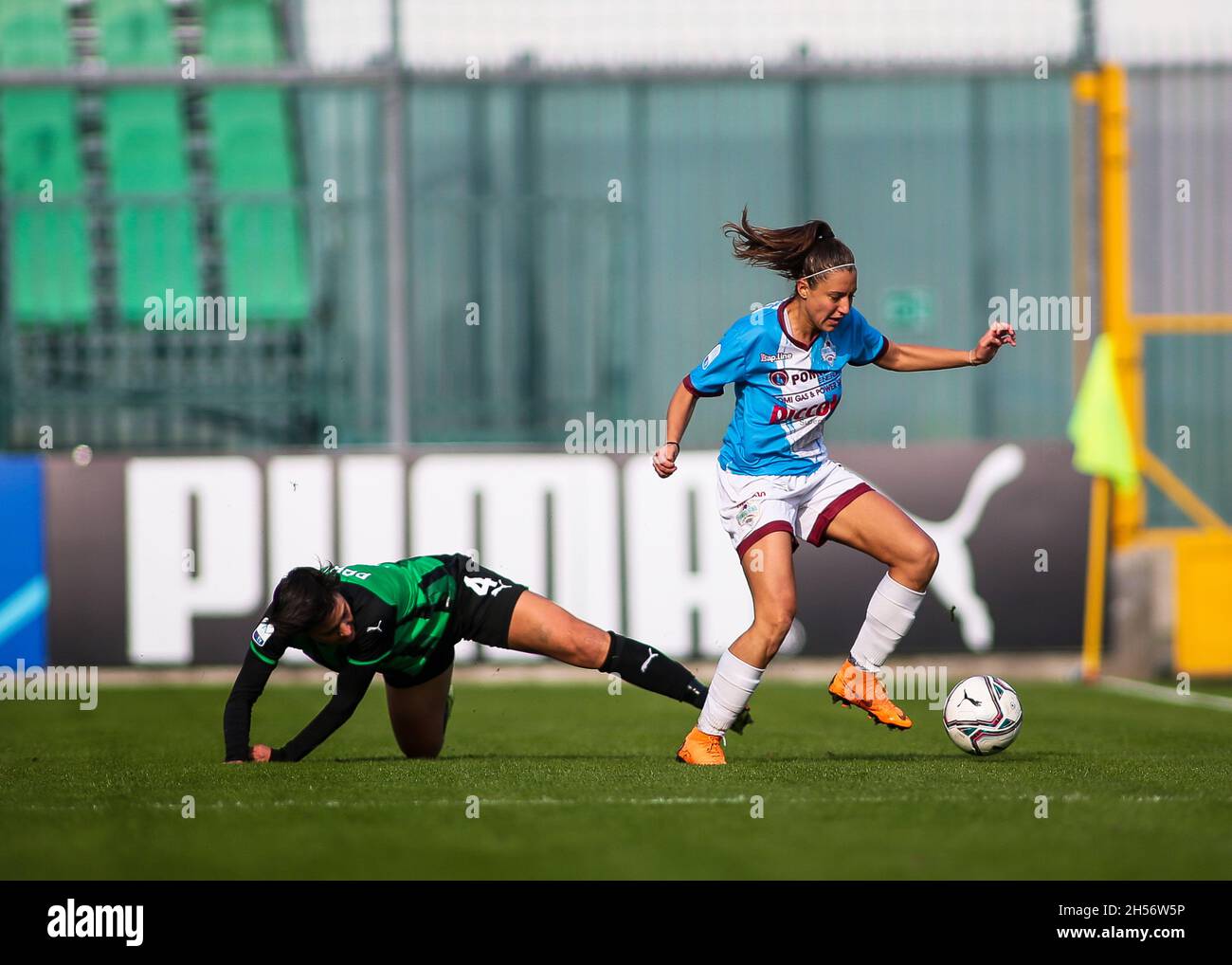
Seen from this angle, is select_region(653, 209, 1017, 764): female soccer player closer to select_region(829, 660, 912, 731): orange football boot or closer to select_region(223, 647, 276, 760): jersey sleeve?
select_region(829, 660, 912, 731): orange football boot

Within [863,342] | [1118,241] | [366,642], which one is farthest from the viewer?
A: [1118,241]

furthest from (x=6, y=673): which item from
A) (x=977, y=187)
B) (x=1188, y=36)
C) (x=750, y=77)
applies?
(x=1188, y=36)

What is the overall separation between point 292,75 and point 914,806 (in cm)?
1057

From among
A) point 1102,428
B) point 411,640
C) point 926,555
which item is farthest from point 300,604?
point 1102,428

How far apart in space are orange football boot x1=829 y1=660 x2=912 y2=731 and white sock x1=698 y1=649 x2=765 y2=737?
0.37 metres

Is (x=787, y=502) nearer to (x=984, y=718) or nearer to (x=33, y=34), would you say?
(x=984, y=718)

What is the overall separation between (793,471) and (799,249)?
853 mm

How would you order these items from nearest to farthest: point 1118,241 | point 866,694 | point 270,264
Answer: point 866,694 → point 1118,241 → point 270,264

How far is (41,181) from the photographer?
46.9 feet

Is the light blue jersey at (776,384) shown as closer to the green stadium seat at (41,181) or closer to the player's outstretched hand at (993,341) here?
the player's outstretched hand at (993,341)

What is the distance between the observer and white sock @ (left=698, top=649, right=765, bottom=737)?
640 centimetres

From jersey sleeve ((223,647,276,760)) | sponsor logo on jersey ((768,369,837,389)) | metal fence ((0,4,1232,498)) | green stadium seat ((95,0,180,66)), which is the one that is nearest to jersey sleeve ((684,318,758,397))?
sponsor logo on jersey ((768,369,837,389))

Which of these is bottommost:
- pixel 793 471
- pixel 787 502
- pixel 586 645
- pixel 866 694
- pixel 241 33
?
pixel 866 694
